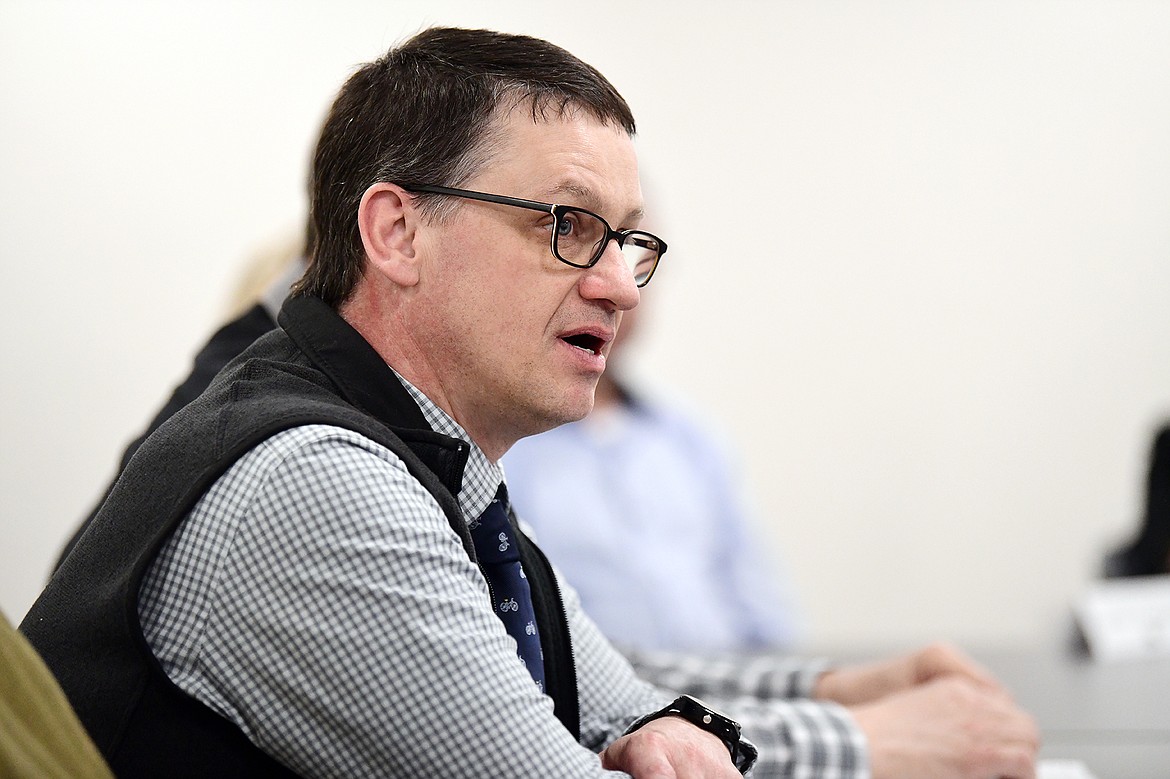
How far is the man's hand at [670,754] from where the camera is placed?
0.91 meters

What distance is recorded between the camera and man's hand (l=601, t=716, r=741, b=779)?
906 mm

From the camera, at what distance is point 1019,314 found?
3926 mm

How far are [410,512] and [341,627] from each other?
0.09 metres

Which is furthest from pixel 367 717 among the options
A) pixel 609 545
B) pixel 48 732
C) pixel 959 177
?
pixel 959 177

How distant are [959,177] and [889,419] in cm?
84

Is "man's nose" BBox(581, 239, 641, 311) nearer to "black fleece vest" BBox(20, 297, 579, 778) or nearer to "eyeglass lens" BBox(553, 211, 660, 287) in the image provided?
"eyeglass lens" BBox(553, 211, 660, 287)

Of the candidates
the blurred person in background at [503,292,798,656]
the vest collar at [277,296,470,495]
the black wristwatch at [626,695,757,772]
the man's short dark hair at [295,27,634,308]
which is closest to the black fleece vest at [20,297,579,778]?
the vest collar at [277,296,470,495]

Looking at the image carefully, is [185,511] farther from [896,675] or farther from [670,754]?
[896,675]

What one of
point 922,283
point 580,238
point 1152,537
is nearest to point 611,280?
point 580,238

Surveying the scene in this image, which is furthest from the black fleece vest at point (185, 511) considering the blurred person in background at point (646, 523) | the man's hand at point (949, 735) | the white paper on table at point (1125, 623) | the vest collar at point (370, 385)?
the white paper on table at point (1125, 623)

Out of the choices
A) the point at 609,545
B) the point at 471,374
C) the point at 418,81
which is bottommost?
the point at 609,545

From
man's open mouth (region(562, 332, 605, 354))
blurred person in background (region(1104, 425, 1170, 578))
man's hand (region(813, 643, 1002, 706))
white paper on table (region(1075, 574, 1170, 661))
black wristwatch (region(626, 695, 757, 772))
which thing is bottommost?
blurred person in background (region(1104, 425, 1170, 578))

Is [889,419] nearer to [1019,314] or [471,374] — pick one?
[1019,314]

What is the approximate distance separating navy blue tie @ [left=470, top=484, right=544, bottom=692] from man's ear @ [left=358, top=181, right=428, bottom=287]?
0.71ft
